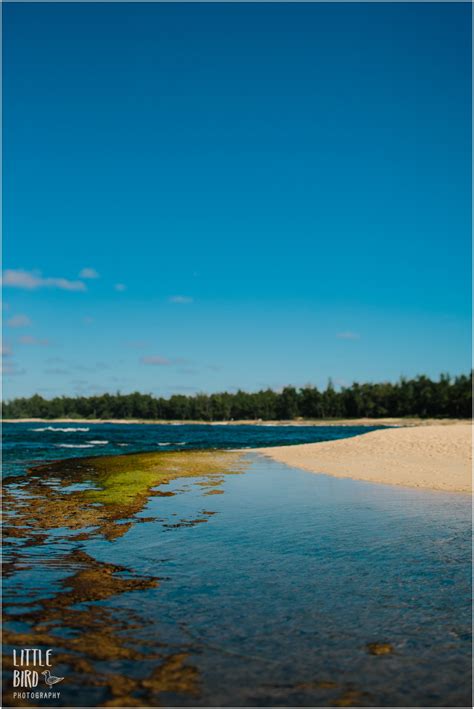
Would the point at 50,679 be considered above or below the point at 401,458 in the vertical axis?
above

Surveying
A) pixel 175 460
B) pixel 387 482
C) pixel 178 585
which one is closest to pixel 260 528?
pixel 178 585

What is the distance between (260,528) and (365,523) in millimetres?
3751

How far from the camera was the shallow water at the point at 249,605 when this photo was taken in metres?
7.39

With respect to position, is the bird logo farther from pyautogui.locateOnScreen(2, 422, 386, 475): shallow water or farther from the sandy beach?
pyautogui.locateOnScreen(2, 422, 386, 475): shallow water

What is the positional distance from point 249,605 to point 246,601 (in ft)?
0.80

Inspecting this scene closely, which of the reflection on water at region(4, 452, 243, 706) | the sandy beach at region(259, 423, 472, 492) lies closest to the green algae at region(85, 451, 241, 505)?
the reflection on water at region(4, 452, 243, 706)

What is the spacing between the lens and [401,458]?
39.2 m

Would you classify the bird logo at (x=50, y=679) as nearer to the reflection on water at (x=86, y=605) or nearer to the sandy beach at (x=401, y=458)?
the reflection on water at (x=86, y=605)

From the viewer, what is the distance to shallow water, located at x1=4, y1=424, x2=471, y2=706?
7.39 meters

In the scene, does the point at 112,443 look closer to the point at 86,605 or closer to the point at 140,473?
the point at 140,473

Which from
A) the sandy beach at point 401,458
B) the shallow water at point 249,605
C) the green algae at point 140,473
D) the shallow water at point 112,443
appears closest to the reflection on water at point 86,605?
the shallow water at point 249,605

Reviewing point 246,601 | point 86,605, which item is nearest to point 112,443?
point 86,605

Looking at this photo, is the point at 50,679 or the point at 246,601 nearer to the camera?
the point at 50,679

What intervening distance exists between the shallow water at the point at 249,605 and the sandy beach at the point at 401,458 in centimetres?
947
